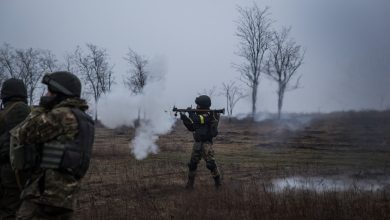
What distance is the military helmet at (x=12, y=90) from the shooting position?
6234 mm

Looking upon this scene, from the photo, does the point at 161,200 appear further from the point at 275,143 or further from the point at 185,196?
the point at 275,143

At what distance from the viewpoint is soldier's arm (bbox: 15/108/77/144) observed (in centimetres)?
467

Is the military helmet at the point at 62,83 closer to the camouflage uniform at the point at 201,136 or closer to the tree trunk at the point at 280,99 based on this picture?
the camouflage uniform at the point at 201,136

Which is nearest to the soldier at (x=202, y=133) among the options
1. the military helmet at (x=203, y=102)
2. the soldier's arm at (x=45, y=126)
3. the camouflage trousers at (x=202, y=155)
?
the camouflage trousers at (x=202, y=155)

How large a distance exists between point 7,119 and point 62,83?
4.79 feet

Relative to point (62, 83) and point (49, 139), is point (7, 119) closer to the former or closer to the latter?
point (62, 83)

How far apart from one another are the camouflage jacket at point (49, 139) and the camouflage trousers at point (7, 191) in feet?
4.36

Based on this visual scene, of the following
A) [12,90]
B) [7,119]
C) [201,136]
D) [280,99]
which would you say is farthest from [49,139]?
[280,99]

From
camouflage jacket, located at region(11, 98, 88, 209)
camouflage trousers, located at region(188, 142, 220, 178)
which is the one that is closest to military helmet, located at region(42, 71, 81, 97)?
camouflage jacket, located at region(11, 98, 88, 209)

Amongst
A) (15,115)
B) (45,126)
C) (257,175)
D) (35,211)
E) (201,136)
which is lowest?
(257,175)

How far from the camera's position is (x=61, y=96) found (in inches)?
198

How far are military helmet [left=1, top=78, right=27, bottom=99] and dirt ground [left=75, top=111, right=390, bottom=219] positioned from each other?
2908mm

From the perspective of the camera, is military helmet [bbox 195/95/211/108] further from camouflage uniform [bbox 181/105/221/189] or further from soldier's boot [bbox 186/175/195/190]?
soldier's boot [bbox 186/175/195/190]

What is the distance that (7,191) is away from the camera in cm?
605
